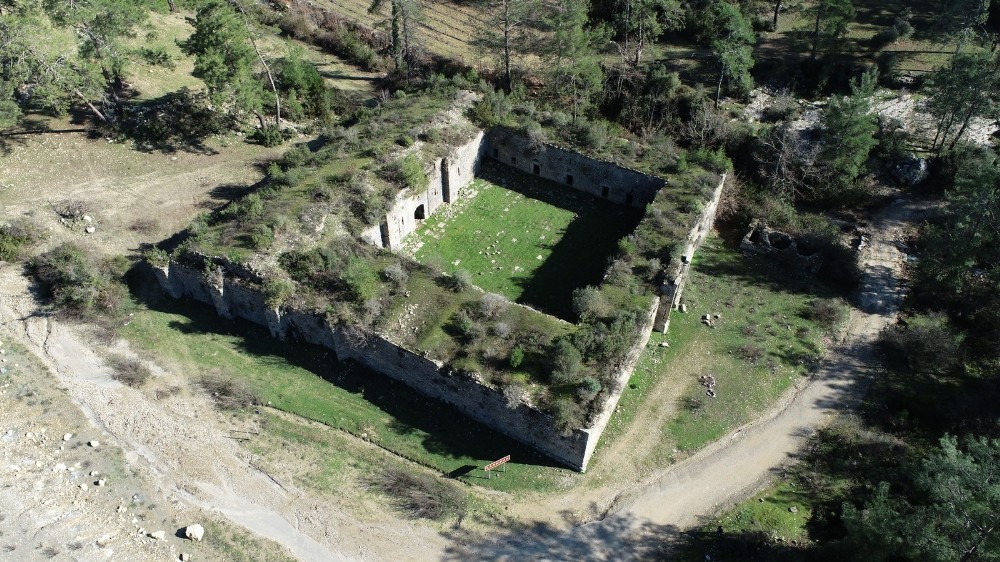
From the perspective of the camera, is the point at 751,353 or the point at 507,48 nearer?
the point at 751,353

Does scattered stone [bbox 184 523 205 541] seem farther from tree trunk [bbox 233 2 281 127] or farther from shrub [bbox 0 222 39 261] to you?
tree trunk [bbox 233 2 281 127]

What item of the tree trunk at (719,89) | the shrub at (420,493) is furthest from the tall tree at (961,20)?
the shrub at (420,493)

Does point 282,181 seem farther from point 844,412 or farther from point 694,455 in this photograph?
point 844,412

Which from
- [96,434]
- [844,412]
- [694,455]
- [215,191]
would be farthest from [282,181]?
[844,412]

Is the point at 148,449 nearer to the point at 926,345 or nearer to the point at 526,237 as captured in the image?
the point at 526,237

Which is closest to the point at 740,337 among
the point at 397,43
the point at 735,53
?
the point at 735,53

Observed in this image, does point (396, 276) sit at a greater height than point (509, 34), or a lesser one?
lesser

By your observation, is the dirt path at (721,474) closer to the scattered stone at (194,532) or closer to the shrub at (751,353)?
the shrub at (751,353)
